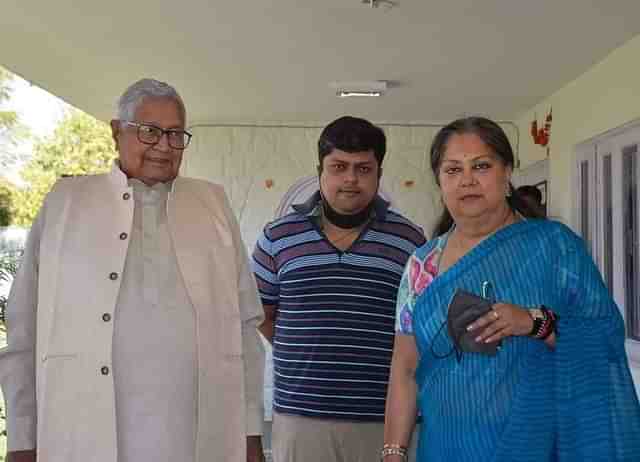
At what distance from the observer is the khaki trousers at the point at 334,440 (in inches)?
89.3

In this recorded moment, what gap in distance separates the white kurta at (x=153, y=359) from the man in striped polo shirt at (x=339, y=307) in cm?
49

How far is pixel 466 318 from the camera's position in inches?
67.2

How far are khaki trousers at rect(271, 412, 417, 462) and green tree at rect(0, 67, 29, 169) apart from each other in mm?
17187

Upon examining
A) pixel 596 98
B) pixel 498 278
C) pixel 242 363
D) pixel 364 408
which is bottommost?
pixel 364 408

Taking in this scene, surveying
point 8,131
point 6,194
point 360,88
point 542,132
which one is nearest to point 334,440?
point 360,88

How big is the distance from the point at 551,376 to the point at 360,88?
450cm

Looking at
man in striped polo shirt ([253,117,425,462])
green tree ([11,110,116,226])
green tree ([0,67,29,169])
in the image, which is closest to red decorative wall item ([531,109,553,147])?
man in striped polo shirt ([253,117,425,462])

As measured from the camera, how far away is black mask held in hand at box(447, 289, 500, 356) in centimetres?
169

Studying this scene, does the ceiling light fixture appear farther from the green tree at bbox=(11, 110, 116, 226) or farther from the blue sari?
the green tree at bbox=(11, 110, 116, 226)

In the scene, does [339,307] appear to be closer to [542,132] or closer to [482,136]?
[482,136]

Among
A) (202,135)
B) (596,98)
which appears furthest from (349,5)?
(202,135)

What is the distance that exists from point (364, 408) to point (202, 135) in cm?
562

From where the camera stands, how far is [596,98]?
518 cm

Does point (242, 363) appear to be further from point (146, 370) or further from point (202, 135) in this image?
point (202, 135)
